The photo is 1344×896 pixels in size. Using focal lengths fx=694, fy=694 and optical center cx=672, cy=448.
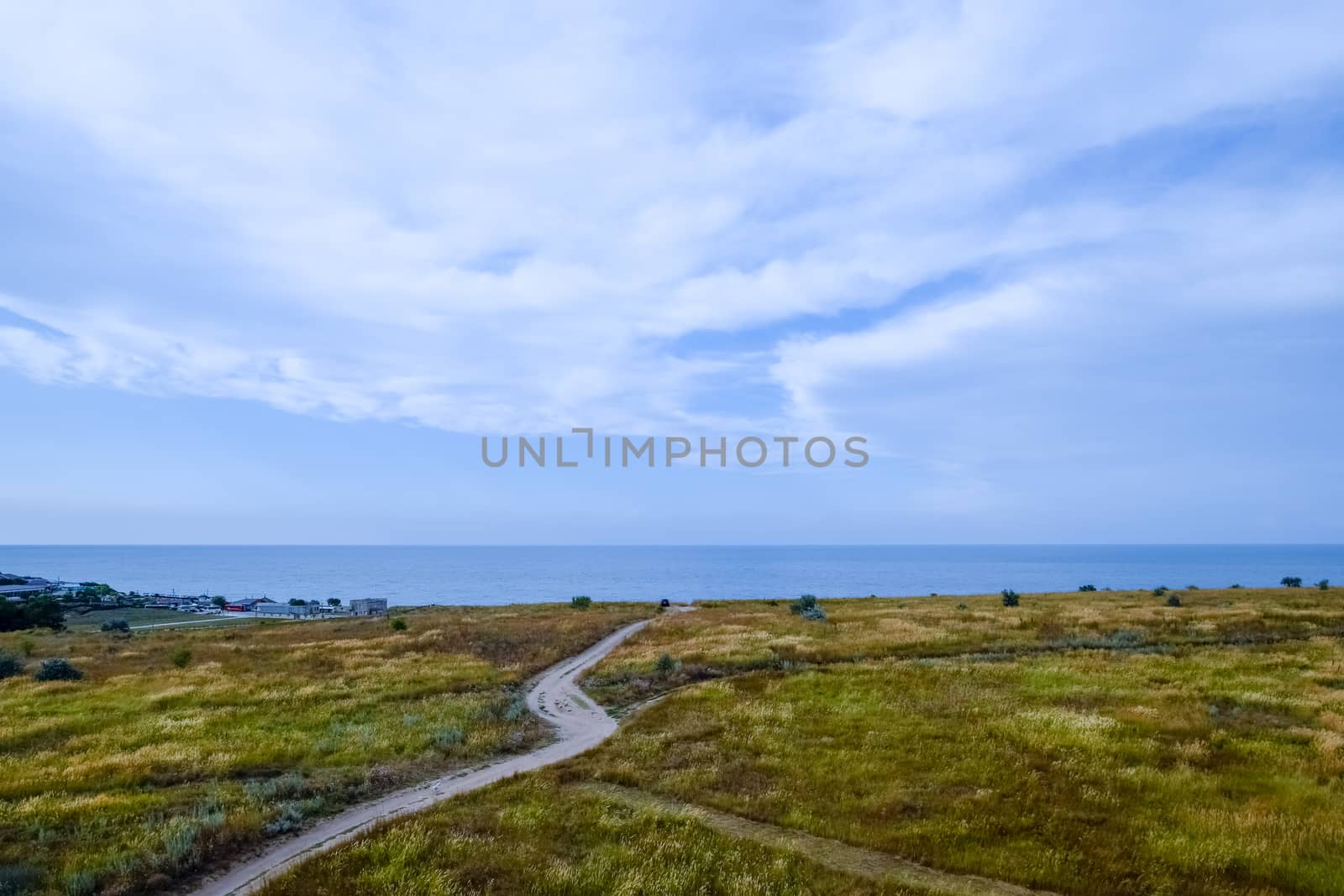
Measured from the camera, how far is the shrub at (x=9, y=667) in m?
37.3

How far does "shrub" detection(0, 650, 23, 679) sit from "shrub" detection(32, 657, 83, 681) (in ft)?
5.95

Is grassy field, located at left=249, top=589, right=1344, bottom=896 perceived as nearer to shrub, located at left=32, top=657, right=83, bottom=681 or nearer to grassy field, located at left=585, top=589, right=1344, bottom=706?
grassy field, located at left=585, top=589, right=1344, bottom=706

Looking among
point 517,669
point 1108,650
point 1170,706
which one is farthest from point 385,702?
point 1108,650

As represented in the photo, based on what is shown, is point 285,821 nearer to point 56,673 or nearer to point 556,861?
point 556,861

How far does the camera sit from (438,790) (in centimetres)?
1834

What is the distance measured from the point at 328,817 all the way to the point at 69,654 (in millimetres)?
44481

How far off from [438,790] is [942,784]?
1305cm

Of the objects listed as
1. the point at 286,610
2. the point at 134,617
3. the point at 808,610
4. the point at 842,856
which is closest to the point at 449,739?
the point at 842,856

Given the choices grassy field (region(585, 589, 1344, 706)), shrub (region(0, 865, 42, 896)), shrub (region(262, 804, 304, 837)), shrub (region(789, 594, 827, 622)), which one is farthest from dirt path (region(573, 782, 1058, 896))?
shrub (region(789, 594, 827, 622))

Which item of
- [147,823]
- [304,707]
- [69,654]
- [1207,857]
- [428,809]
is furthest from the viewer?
[69,654]

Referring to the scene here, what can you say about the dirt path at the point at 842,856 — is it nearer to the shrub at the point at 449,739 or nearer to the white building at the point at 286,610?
the shrub at the point at 449,739

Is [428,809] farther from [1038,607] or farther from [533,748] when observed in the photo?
[1038,607]

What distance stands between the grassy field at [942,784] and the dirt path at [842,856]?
19 centimetres

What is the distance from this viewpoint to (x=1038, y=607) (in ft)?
186
